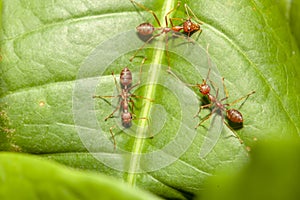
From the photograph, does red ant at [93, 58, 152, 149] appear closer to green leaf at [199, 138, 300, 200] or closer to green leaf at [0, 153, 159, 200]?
green leaf at [0, 153, 159, 200]

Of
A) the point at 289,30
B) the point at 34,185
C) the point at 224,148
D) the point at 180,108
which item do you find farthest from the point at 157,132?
the point at 34,185

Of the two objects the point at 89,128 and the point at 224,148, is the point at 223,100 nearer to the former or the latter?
the point at 224,148

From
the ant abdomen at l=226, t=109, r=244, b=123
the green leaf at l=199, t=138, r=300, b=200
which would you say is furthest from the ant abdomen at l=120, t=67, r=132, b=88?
the green leaf at l=199, t=138, r=300, b=200

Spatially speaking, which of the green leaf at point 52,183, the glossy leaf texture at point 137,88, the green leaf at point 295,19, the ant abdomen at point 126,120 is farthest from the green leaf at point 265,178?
the green leaf at point 295,19

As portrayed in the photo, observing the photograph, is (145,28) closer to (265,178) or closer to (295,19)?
(295,19)

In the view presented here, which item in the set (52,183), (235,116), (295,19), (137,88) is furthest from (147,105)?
(52,183)
